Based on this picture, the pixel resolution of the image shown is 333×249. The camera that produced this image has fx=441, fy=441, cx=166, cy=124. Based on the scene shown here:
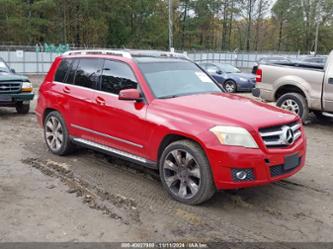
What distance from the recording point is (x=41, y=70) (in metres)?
30.1

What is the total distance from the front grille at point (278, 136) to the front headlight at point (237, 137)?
0.58 feet

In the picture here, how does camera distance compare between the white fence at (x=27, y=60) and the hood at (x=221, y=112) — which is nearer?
the hood at (x=221, y=112)

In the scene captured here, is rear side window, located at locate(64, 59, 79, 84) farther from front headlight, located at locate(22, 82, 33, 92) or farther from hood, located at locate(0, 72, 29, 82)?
front headlight, located at locate(22, 82, 33, 92)

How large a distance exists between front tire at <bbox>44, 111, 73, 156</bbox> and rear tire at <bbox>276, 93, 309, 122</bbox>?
18.4 feet

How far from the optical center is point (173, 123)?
5148 mm

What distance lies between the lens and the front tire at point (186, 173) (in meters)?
4.87

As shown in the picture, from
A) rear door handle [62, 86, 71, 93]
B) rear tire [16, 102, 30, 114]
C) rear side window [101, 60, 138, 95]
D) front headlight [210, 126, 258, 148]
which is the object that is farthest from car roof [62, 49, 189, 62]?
rear tire [16, 102, 30, 114]

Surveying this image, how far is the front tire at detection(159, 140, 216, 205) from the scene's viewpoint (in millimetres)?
4871

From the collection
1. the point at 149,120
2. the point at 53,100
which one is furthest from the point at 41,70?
the point at 149,120

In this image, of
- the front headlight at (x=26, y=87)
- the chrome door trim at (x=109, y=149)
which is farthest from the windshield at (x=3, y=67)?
the chrome door trim at (x=109, y=149)

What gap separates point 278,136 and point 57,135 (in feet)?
12.5

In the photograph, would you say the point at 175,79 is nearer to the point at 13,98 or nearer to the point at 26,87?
Answer: the point at 13,98

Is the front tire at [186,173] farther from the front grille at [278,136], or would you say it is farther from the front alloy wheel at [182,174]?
the front grille at [278,136]

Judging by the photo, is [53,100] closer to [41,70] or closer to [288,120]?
[288,120]
